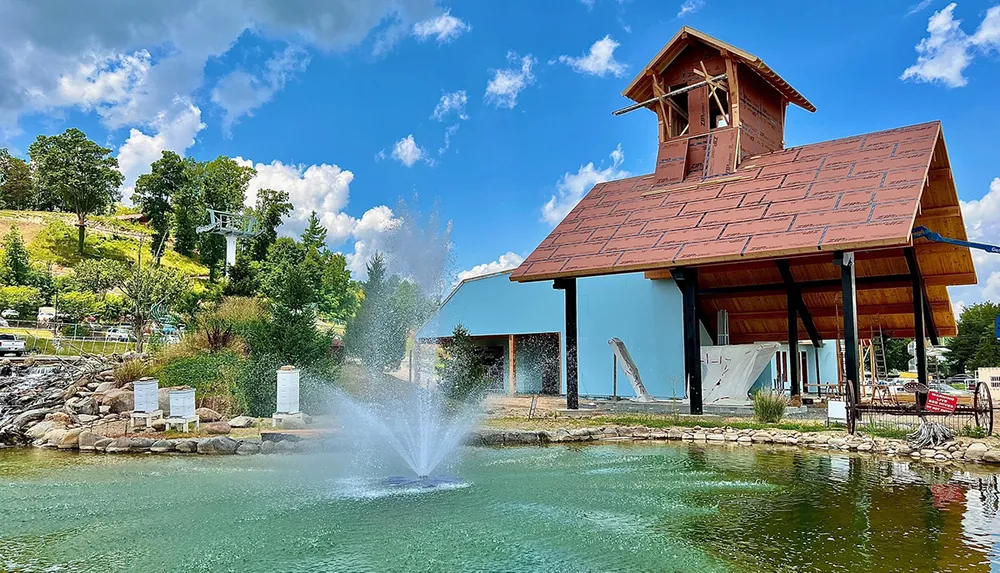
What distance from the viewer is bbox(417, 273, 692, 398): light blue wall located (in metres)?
20.5

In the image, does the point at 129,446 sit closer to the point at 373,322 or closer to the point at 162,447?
the point at 162,447

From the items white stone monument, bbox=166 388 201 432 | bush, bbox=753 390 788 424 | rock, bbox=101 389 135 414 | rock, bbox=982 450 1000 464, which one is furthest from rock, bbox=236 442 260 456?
rock, bbox=982 450 1000 464

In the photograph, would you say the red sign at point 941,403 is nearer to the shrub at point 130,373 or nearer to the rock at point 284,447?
the rock at point 284,447

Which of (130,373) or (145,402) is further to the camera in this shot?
(130,373)

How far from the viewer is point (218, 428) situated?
1284cm

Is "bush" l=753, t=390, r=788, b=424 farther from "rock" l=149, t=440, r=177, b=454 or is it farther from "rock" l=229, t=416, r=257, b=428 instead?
"rock" l=149, t=440, r=177, b=454

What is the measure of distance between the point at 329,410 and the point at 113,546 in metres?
9.89

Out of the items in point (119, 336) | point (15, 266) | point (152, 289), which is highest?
point (15, 266)

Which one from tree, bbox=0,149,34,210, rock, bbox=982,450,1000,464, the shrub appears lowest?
rock, bbox=982,450,1000,464

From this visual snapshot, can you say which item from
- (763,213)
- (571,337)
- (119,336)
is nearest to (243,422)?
(571,337)

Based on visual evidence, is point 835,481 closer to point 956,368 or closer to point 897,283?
point 897,283

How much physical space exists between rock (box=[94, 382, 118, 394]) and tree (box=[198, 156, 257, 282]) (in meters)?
29.2

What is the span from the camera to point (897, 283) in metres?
16.2

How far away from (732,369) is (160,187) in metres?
50.3
